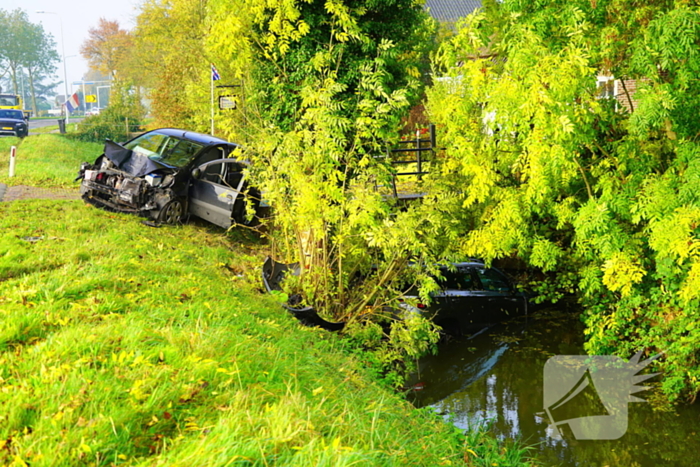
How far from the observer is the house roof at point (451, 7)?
52.2 meters

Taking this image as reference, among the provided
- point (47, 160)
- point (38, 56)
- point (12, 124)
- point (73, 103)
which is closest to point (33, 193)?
point (47, 160)

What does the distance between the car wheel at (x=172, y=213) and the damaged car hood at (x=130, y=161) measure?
0.78m

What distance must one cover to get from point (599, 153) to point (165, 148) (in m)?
8.81

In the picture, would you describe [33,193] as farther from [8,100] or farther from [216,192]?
[8,100]

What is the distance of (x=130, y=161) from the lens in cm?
1356

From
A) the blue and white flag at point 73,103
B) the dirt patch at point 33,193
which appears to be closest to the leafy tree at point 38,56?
the blue and white flag at point 73,103

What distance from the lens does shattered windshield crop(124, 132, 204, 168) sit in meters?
13.5

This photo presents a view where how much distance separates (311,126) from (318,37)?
1.42 m

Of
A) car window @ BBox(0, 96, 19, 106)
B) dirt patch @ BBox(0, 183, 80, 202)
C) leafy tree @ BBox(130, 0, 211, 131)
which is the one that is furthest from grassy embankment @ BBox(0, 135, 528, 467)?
car window @ BBox(0, 96, 19, 106)

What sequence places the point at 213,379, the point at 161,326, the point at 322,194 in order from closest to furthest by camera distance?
the point at 213,379, the point at 161,326, the point at 322,194

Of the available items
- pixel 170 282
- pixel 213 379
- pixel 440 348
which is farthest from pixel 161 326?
pixel 440 348

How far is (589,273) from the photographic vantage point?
414 inches

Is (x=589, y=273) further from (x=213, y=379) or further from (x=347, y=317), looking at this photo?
(x=213, y=379)

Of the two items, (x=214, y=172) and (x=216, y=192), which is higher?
(x=214, y=172)
